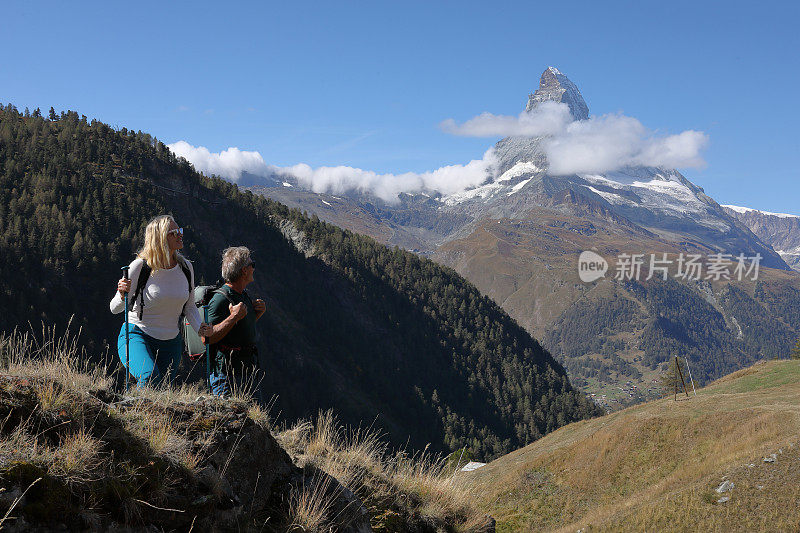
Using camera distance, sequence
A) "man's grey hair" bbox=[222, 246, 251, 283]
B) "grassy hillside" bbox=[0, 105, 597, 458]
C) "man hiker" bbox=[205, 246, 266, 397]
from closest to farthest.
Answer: "man hiker" bbox=[205, 246, 266, 397] < "man's grey hair" bbox=[222, 246, 251, 283] < "grassy hillside" bbox=[0, 105, 597, 458]

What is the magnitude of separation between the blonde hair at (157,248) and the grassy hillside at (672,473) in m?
6.60

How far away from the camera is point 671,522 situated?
19.2 meters

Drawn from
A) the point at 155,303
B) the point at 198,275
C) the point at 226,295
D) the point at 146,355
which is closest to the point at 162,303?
the point at 155,303

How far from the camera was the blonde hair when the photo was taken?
627cm

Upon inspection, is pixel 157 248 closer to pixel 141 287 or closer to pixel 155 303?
pixel 141 287

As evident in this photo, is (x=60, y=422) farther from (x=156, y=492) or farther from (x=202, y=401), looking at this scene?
(x=202, y=401)

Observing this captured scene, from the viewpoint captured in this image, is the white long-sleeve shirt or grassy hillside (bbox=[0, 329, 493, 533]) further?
the white long-sleeve shirt

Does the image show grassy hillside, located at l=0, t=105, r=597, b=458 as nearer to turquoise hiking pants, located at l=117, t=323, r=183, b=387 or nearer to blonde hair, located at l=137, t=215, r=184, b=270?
turquoise hiking pants, located at l=117, t=323, r=183, b=387

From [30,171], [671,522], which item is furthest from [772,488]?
[30,171]

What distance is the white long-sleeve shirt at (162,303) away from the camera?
20.7 feet

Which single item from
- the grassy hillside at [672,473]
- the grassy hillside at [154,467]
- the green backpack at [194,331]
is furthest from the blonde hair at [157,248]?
the grassy hillside at [672,473]

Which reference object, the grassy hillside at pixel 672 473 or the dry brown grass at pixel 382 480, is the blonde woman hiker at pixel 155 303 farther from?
the grassy hillside at pixel 672 473

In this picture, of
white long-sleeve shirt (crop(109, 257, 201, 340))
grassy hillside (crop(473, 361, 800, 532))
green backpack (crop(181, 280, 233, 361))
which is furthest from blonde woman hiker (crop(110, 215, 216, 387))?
grassy hillside (crop(473, 361, 800, 532))

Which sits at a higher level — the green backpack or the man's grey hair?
the man's grey hair
